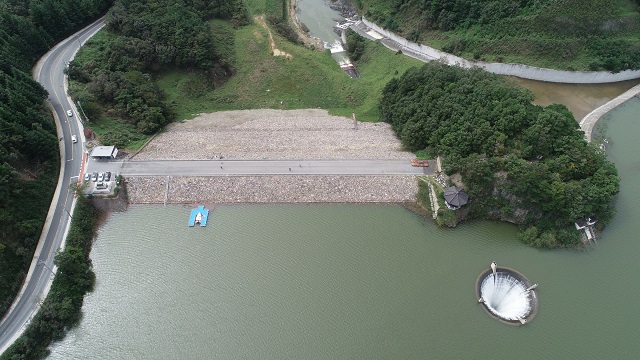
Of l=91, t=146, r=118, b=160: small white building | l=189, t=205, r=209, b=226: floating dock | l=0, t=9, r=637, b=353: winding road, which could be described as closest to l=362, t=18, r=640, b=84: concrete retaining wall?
l=0, t=9, r=637, b=353: winding road

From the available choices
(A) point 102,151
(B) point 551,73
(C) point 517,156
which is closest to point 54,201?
(A) point 102,151

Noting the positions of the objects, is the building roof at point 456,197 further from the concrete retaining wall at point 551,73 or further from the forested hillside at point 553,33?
the forested hillside at point 553,33

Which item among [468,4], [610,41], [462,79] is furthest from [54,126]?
[610,41]

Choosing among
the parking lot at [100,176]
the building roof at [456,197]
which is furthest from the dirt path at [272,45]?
the building roof at [456,197]

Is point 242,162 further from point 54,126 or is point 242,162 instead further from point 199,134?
point 54,126

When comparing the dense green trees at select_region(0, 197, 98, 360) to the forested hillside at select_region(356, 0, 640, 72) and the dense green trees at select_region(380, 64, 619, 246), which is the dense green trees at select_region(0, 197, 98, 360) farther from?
the forested hillside at select_region(356, 0, 640, 72)

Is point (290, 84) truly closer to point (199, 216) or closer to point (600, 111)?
point (199, 216)

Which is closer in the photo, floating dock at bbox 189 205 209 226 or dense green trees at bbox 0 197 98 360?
dense green trees at bbox 0 197 98 360
